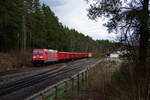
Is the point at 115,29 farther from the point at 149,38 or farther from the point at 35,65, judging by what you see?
the point at 35,65

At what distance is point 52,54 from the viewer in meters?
31.5

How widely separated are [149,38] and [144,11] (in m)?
0.98

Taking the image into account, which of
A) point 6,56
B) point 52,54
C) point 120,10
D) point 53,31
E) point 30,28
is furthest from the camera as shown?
point 53,31

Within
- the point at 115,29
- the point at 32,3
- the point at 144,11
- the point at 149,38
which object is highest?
the point at 32,3

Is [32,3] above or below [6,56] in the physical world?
above

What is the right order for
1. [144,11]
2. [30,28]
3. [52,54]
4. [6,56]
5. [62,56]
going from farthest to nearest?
[30,28] < [62,56] < [52,54] < [6,56] < [144,11]

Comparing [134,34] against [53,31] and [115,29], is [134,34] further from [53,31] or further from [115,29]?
[53,31]

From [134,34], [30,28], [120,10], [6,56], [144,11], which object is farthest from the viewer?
[30,28]

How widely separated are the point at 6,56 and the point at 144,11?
86.7 feet

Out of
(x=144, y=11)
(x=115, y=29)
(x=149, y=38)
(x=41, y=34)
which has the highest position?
(x=41, y=34)

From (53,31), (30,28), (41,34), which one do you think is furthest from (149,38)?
(53,31)

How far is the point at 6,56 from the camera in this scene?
27812 mm

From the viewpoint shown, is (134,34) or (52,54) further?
(52,54)

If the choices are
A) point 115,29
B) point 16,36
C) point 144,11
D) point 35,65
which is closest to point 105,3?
point 115,29
